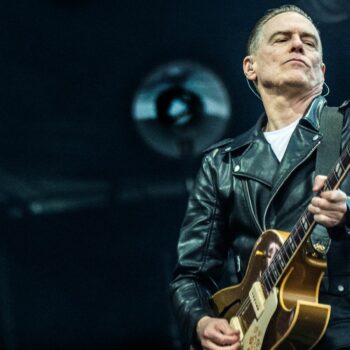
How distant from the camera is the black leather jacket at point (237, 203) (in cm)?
283

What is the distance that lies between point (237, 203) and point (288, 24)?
30.3 inches

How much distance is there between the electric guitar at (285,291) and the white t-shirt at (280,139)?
430mm

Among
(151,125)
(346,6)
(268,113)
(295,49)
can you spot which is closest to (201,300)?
(268,113)

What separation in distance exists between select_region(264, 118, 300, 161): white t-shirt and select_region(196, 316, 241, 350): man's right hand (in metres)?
0.63

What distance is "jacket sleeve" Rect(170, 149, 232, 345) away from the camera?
310cm

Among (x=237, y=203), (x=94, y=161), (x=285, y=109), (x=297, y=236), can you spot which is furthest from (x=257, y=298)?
(x=94, y=161)

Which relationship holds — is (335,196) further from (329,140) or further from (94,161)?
(94,161)

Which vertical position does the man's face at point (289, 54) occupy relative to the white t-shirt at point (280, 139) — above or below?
above

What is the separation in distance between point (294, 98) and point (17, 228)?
217cm

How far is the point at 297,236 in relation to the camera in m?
2.52

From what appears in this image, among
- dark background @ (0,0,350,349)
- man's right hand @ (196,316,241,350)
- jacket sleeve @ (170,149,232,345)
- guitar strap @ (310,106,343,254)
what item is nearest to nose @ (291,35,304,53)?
guitar strap @ (310,106,343,254)

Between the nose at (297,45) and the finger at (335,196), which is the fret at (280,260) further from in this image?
the nose at (297,45)

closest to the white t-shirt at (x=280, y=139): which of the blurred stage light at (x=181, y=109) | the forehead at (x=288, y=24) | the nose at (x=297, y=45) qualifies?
the nose at (x=297, y=45)

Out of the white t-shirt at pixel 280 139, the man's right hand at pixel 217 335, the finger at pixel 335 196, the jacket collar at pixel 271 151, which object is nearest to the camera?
the finger at pixel 335 196
